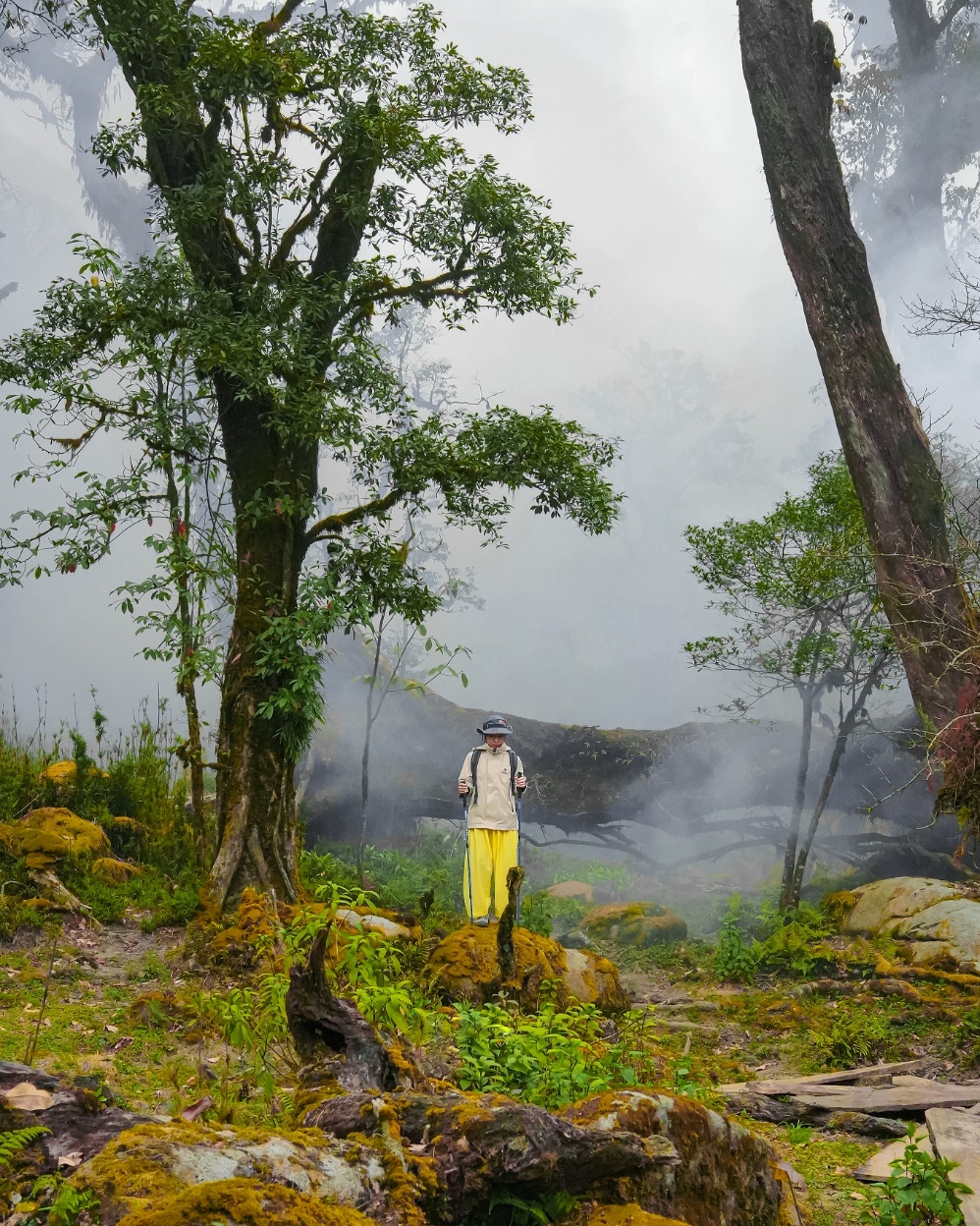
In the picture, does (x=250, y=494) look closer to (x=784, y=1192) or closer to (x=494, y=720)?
(x=494, y=720)

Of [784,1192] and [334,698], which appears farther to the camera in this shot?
[334,698]

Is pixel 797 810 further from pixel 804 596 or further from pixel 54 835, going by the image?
pixel 54 835

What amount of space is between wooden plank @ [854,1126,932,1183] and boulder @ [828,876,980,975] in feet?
16.9

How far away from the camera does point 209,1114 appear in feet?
10.3

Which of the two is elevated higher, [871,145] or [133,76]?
[871,145]

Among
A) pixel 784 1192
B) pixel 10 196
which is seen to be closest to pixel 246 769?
pixel 784 1192

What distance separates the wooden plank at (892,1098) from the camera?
194 inches

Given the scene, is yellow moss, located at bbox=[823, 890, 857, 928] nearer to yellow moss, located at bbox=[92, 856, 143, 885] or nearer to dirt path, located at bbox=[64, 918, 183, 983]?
dirt path, located at bbox=[64, 918, 183, 983]

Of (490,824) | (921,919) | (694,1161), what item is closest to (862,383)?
(490,824)

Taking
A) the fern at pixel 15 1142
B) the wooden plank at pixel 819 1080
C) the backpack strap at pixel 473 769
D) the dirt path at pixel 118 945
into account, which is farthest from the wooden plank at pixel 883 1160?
the dirt path at pixel 118 945

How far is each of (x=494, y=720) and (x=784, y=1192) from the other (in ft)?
19.4

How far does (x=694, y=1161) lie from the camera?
2.65 metres

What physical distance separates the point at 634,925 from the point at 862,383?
24.8ft

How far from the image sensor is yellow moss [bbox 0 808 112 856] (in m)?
8.71
